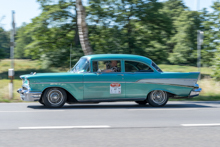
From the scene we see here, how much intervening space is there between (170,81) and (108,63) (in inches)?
79.1

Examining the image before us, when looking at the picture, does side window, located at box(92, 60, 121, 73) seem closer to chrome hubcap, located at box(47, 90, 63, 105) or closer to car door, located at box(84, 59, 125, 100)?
car door, located at box(84, 59, 125, 100)

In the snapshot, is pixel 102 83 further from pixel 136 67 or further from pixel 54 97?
pixel 54 97

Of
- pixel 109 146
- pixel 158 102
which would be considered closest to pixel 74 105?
pixel 158 102

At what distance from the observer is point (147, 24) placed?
2602 centimetres

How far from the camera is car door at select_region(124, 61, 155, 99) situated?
34.2 ft

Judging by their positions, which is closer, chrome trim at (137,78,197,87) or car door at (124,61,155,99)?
car door at (124,61,155,99)

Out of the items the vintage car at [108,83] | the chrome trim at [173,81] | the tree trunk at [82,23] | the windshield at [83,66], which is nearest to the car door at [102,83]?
the vintage car at [108,83]

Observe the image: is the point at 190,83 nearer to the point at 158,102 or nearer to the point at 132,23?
the point at 158,102

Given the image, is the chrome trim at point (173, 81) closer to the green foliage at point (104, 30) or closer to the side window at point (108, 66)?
the side window at point (108, 66)

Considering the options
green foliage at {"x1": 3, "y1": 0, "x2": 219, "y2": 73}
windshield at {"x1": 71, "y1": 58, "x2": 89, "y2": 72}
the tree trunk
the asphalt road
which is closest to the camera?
the asphalt road

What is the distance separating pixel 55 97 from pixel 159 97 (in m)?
3.19

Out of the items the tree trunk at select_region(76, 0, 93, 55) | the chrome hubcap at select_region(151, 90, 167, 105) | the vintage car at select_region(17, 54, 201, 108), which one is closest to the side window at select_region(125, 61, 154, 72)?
the vintage car at select_region(17, 54, 201, 108)

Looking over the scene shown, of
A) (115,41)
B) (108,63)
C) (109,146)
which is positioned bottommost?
(109,146)

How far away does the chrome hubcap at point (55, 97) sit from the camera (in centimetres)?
1004
